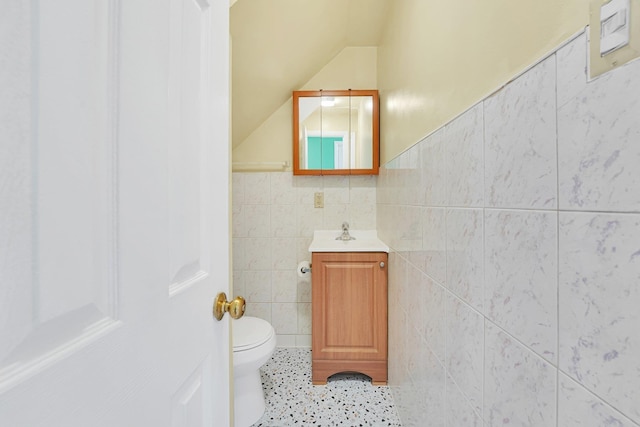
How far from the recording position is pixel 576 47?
1.43 ft

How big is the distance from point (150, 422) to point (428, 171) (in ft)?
3.38

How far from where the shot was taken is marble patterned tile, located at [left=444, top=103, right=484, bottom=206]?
2.30 feet

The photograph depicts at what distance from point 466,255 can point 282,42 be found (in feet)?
5.28

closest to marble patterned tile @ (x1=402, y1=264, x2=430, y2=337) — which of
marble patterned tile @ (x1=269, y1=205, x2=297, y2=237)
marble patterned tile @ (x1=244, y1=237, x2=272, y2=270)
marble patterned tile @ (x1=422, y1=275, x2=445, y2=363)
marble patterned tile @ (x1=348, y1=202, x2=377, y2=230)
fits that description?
marble patterned tile @ (x1=422, y1=275, x2=445, y2=363)

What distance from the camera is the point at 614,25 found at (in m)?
0.37

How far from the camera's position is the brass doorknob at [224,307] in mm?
634

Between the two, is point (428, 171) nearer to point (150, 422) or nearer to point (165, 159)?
point (165, 159)

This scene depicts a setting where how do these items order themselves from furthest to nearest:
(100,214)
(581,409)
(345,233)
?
(345,233) < (581,409) < (100,214)

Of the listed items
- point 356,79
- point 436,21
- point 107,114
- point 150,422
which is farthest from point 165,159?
point 356,79

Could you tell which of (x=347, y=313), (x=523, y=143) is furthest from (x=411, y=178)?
(x=347, y=313)

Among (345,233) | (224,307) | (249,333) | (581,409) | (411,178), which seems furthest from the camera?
(345,233)

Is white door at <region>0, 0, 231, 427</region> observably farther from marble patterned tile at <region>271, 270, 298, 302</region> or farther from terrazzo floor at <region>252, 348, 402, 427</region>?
marble patterned tile at <region>271, 270, 298, 302</region>

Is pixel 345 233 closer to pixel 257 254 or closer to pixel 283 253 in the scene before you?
pixel 283 253

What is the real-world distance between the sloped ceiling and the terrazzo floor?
174 cm
